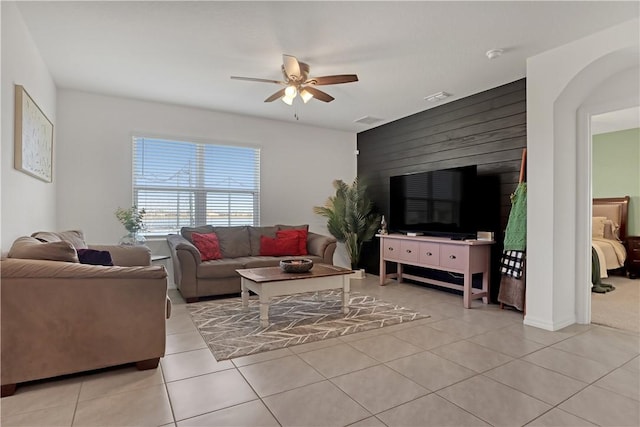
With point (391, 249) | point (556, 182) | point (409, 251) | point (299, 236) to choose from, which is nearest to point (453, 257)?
point (409, 251)

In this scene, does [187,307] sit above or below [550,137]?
below

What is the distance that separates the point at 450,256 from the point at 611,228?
3.81m

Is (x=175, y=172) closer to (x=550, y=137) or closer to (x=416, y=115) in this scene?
(x=416, y=115)

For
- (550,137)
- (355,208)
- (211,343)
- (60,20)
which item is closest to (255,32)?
(60,20)

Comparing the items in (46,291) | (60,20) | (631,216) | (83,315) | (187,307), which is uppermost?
(60,20)

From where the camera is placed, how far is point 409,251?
15.9 feet

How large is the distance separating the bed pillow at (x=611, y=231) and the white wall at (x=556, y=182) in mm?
3365

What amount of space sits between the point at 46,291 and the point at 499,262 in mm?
4353

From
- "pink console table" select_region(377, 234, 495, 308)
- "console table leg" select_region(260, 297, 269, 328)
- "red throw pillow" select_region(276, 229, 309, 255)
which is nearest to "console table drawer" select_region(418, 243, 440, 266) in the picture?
"pink console table" select_region(377, 234, 495, 308)

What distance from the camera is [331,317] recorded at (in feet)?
11.8

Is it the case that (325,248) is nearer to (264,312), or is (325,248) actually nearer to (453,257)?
(453,257)

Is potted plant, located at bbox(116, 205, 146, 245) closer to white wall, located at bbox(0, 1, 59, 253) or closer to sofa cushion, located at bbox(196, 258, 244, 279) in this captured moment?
white wall, located at bbox(0, 1, 59, 253)

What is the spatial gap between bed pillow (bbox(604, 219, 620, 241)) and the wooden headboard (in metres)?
0.07

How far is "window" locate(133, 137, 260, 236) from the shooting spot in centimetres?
491
